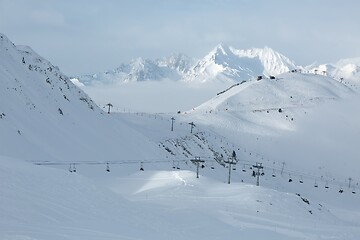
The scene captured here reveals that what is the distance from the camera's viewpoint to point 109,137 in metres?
81.1

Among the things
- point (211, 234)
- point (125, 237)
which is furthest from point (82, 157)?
point (125, 237)

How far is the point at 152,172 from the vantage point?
63.8m

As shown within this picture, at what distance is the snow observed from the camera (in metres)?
26.8

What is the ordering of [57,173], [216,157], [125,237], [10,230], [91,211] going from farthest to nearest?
[216,157], [57,173], [91,211], [125,237], [10,230]

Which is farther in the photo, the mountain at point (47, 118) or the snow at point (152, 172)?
the mountain at point (47, 118)

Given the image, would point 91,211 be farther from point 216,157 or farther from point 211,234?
point 216,157

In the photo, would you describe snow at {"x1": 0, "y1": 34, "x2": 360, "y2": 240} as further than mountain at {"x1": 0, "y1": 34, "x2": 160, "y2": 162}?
No

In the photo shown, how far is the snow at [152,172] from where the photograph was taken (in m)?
26.8

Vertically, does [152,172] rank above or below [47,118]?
below

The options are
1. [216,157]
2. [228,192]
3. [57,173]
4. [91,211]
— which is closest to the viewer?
[91,211]

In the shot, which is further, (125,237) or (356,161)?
(356,161)

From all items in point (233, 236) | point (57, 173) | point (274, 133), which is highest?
point (274, 133)

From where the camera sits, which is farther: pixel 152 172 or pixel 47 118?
pixel 47 118

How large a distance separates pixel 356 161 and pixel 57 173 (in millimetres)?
133714
